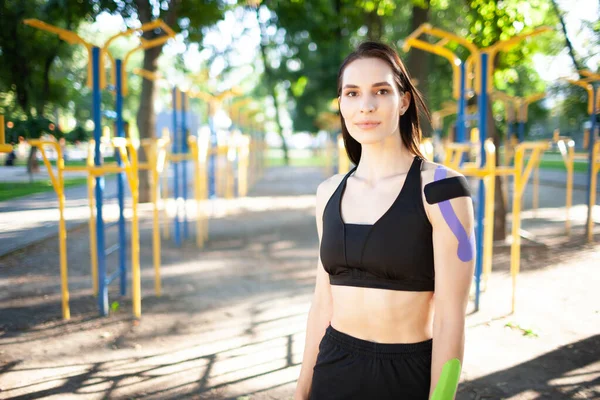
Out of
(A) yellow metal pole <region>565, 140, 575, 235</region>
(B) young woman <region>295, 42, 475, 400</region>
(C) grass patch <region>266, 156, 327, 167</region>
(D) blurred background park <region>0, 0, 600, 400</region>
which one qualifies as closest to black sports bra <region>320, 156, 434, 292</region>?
(B) young woman <region>295, 42, 475, 400</region>

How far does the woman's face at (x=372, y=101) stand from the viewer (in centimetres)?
154

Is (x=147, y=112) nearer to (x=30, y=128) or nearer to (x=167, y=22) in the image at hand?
(x=167, y=22)

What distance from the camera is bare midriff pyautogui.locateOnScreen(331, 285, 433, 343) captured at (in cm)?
151

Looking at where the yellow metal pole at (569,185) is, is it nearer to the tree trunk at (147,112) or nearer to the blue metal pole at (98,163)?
the blue metal pole at (98,163)

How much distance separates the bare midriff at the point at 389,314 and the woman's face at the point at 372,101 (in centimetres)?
42

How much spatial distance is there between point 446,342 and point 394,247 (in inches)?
10.6

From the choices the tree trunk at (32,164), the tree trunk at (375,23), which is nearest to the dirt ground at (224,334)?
the tree trunk at (32,164)

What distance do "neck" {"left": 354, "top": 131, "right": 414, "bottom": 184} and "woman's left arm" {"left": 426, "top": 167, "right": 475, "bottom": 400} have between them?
0.18 m

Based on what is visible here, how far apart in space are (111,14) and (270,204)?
25.5 feet

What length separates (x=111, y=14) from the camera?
6.38 meters

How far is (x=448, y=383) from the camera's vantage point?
1205 millimetres

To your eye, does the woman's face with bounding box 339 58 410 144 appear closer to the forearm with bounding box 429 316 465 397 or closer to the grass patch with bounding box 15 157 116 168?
the forearm with bounding box 429 316 465 397

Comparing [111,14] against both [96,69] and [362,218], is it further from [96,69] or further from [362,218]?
[362,218]

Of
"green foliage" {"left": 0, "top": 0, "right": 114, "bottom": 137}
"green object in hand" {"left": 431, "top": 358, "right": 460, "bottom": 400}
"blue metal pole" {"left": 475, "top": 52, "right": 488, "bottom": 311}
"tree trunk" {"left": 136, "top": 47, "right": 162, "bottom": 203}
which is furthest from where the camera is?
"tree trunk" {"left": 136, "top": 47, "right": 162, "bottom": 203}
